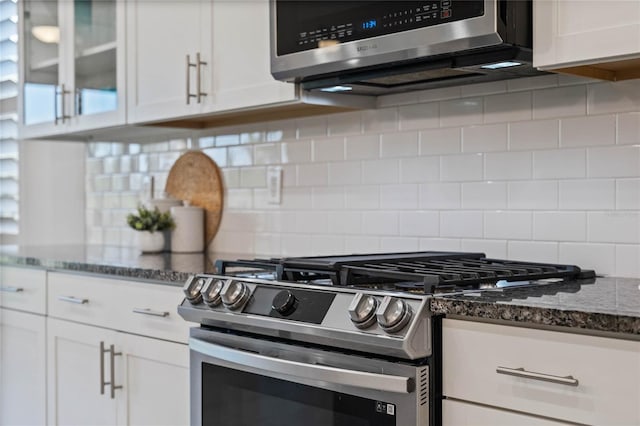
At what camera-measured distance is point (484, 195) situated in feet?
7.34

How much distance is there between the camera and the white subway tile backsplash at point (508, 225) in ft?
7.03

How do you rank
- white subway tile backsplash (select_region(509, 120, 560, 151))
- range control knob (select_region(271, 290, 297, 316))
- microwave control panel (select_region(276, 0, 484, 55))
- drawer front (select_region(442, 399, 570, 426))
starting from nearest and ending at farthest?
drawer front (select_region(442, 399, 570, 426)), range control knob (select_region(271, 290, 297, 316)), microwave control panel (select_region(276, 0, 484, 55)), white subway tile backsplash (select_region(509, 120, 560, 151))

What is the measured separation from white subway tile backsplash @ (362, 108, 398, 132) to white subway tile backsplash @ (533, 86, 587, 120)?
49 centimetres

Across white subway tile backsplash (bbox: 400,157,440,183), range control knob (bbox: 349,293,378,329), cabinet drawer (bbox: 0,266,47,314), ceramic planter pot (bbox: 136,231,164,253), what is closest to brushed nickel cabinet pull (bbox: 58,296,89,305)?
cabinet drawer (bbox: 0,266,47,314)

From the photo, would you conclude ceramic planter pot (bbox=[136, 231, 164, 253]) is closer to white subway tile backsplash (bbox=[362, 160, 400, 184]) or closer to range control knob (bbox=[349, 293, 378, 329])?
white subway tile backsplash (bbox=[362, 160, 400, 184])

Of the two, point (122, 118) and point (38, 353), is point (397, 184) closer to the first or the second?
point (122, 118)

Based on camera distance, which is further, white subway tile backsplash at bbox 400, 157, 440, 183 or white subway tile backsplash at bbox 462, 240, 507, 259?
white subway tile backsplash at bbox 400, 157, 440, 183

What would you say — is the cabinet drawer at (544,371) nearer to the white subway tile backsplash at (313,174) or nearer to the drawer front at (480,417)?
the drawer front at (480,417)

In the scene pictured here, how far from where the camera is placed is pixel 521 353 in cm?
143

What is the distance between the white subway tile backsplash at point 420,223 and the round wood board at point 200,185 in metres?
0.89

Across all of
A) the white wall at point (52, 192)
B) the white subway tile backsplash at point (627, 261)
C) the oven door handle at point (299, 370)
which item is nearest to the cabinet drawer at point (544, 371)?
the oven door handle at point (299, 370)

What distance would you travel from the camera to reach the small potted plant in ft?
9.96

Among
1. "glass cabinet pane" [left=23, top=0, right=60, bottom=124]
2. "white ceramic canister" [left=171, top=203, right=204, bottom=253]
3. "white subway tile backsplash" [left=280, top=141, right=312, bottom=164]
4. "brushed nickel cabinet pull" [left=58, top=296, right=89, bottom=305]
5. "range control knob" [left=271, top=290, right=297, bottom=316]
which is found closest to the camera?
"range control knob" [left=271, top=290, right=297, bottom=316]

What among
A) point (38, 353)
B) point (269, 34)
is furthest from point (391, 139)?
point (38, 353)
